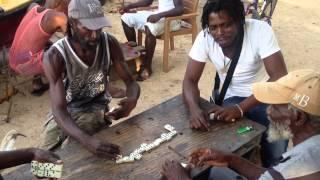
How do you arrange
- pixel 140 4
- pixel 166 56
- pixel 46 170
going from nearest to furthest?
1. pixel 46 170
2. pixel 166 56
3. pixel 140 4

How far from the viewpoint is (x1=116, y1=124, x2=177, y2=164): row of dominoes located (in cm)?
282

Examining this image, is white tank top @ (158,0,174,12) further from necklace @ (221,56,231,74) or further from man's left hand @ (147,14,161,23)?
necklace @ (221,56,231,74)

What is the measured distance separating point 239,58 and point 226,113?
1.84 ft

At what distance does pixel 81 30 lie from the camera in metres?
3.16

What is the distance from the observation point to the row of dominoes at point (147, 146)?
2.82 metres

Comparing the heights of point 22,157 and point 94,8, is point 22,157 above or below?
below

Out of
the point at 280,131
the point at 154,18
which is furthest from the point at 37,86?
the point at 280,131

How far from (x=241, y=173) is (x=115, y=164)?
0.83 meters

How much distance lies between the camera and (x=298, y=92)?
7.67 feet

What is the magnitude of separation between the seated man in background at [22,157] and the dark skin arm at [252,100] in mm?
1306

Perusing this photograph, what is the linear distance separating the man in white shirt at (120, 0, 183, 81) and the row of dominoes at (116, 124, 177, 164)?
9.88ft

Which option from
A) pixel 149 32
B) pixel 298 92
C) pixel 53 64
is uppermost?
pixel 298 92

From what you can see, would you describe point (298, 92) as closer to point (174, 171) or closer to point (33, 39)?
point (174, 171)

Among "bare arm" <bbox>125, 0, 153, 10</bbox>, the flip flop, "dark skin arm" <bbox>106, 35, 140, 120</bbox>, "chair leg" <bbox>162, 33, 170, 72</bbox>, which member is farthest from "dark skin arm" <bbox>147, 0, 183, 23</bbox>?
"dark skin arm" <bbox>106, 35, 140, 120</bbox>
